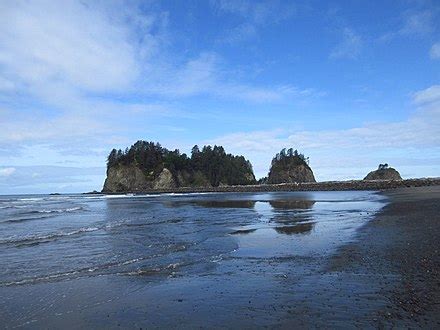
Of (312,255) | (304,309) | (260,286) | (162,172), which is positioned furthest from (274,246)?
(162,172)

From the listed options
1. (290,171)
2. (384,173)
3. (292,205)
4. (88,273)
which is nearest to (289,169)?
(290,171)

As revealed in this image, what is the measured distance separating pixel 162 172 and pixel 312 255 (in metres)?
157

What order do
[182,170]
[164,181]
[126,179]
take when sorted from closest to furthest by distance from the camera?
[164,181] → [126,179] → [182,170]

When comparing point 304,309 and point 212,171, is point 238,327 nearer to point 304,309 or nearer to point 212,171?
point 304,309

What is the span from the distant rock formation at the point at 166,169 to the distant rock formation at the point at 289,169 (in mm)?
16824

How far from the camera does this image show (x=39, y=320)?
733cm

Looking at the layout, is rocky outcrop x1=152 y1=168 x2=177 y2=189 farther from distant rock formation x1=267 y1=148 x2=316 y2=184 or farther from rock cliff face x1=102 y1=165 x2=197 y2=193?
distant rock formation x1=267 y1=148 x2=316 y2=184

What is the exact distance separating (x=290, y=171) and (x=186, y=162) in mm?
50140

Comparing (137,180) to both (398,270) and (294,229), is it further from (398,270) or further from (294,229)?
(398,270)

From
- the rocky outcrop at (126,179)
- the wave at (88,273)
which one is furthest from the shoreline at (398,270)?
the rocky outcrop at (126,179)

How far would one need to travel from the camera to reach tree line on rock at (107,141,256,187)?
172 meters

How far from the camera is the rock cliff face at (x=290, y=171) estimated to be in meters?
170

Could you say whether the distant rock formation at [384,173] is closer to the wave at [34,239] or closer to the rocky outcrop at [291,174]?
the rocky outcrop at [291,174]

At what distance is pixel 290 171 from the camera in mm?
171125
